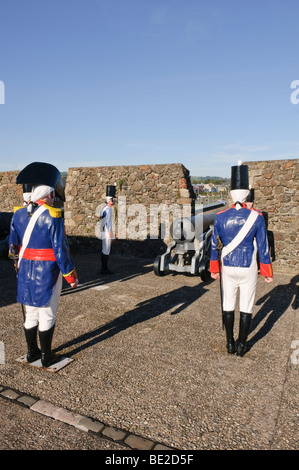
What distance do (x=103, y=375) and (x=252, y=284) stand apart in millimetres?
1804

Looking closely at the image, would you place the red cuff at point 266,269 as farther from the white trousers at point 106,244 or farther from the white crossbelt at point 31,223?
the white trousers at point 106,244

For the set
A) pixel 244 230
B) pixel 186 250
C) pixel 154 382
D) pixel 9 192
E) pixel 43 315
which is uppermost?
pixel 9 192

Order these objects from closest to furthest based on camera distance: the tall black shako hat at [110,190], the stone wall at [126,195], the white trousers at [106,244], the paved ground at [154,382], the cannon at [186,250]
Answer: the paved ground at [154,382]
the cannon at [186,250]
the white trousers at [106,244]
the tall black shako hat at [110,190]
the stone wall at [126,195]

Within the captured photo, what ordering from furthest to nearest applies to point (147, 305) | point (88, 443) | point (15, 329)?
1. point (147, 305)
2. point (15, 329)
3. point (88, 443)

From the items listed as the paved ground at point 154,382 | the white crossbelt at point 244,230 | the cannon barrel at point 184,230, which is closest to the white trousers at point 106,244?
the cannon barrel at point 184,230

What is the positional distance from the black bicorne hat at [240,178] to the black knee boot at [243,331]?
1.42 metres

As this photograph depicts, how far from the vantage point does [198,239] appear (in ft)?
21.6

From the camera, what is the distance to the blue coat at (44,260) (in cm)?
306

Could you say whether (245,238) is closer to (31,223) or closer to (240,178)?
(240,178)

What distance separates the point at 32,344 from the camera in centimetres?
331

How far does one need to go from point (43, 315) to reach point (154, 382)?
49.4 inches

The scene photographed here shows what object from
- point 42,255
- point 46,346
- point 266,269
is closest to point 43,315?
point 46,346
